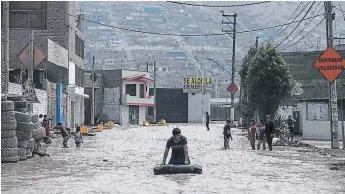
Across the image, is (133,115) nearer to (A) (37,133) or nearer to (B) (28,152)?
(A) (37,133)

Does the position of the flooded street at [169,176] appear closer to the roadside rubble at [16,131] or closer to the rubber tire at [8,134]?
the roadside rubble at [16,131]

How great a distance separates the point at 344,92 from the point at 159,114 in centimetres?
5491

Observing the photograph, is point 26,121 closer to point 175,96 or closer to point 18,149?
point 18,149

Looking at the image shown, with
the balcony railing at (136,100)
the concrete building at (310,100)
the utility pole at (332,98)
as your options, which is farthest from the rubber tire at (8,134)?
the balcony railing at (136,100)

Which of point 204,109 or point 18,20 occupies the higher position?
point 18,20

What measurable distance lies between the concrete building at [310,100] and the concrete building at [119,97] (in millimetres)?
33906

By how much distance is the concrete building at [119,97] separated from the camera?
75438 mm

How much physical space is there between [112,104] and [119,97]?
1433 mm

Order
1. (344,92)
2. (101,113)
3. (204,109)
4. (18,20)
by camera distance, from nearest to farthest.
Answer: (344,92) < (18,20) < (101,113) < (204,109)

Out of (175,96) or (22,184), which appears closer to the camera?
(22,184)

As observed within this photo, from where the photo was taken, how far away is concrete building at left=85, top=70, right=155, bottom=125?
7544 centimetres

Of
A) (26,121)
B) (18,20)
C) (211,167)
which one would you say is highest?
(18,20)

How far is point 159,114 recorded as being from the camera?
304 feet

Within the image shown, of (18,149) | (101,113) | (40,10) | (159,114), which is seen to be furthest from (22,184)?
(159,114)
